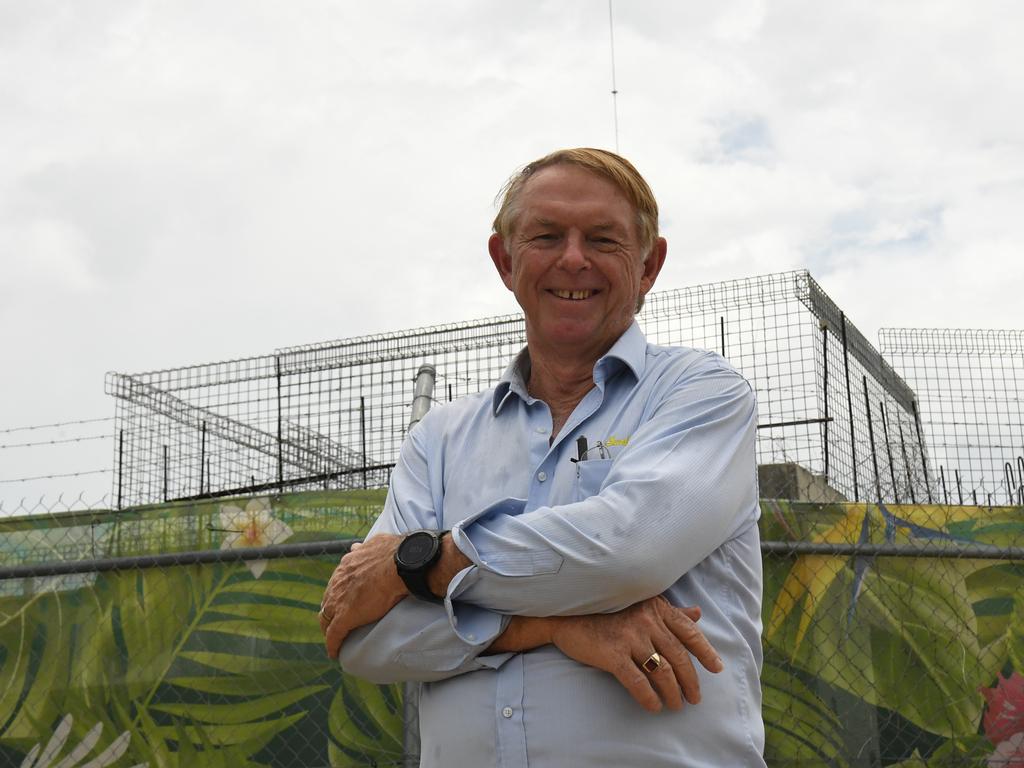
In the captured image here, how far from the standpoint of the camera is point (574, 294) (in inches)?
94.2

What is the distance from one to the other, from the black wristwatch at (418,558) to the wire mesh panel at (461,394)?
4.19 meters

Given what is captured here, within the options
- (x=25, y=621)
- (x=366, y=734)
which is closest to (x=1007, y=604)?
(x=366, y=734)

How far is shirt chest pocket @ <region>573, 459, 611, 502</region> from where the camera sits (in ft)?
7.06

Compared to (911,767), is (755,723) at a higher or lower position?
higher

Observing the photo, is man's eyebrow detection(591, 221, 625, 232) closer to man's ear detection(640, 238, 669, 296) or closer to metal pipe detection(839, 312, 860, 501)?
man's ear detection(640, 238, 669, 296)

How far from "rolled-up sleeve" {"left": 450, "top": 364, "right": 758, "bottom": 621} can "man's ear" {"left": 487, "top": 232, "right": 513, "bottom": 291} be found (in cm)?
64

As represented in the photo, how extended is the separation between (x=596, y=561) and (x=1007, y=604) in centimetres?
325

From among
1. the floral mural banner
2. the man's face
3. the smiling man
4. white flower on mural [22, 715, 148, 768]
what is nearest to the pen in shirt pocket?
the smiling man

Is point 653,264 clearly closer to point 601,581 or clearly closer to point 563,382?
point 563,382

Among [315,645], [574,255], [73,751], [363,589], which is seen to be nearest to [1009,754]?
[315,645]

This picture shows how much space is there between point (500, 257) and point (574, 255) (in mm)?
315

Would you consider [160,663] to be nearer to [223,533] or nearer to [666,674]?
[223,533]

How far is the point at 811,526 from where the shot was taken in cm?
459

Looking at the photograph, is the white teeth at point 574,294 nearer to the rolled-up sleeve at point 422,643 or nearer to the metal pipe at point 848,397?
the rolled-up sleeve at point 422,643
